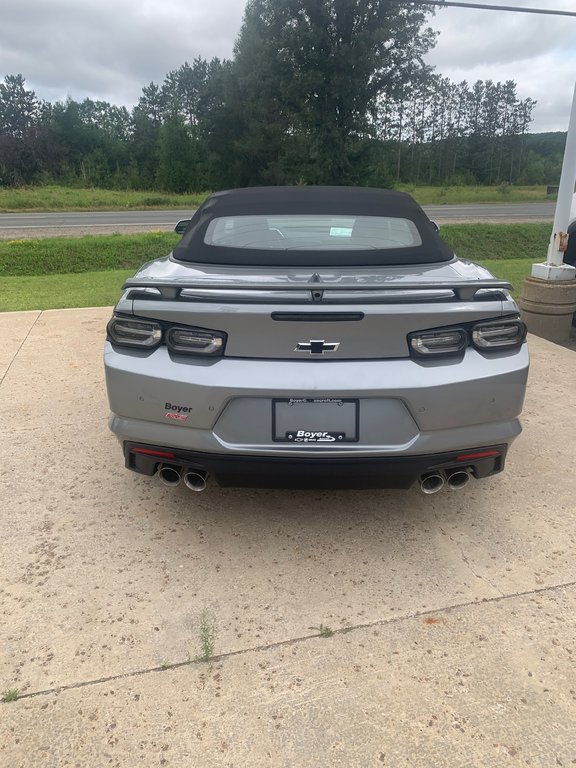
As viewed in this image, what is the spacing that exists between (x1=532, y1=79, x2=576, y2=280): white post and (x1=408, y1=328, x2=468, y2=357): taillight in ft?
14.5

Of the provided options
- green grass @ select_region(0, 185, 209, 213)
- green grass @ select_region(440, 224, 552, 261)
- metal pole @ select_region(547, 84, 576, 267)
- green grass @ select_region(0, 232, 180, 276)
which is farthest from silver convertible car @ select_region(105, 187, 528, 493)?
green grass @ select_region(0, 185, 209, 213)

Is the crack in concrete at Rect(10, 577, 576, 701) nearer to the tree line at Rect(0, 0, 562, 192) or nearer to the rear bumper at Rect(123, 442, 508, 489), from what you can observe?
the rear bumper at Rect(123, 442, 508, 489)

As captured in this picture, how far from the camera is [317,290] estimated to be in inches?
88.7

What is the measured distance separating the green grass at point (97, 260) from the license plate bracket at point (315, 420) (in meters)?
6.00

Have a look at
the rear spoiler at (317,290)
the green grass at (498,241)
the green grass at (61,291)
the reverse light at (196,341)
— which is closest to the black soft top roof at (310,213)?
the rear spoiler at (317,290)

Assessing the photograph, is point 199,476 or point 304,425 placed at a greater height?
point 304,425

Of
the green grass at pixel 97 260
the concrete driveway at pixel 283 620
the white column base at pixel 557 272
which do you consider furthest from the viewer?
the green grass at pixel 97 260

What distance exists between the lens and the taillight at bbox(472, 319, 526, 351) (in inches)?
93.5

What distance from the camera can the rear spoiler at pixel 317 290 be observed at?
2254mm

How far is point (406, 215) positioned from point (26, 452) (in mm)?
2660

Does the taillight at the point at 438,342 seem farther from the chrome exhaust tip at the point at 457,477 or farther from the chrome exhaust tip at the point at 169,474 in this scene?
the chrome exhaust tip at the point at 169,474

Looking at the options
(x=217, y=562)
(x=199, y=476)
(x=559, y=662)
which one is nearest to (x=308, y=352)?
(x=199, y=476)

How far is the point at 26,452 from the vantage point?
11.6 ft

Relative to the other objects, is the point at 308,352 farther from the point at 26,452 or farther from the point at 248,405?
the point at 26,452
